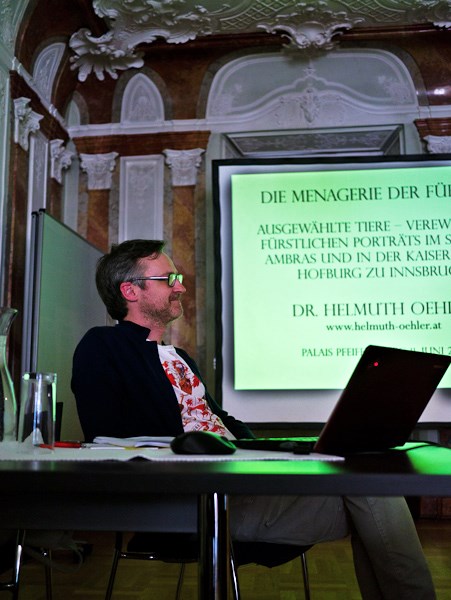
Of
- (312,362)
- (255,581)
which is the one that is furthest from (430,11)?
(255,581)

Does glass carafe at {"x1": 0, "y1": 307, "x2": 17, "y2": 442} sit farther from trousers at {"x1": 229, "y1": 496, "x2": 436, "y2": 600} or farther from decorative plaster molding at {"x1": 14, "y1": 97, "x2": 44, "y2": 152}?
decorative plaster molding at {"x1": 14, "y1": 97, "x2": 44, "y2": 152}

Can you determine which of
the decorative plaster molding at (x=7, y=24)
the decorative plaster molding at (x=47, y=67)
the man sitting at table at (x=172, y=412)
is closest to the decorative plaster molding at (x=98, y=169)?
the decorative plaster molding at (x=47, y=67)

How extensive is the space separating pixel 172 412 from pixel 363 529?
691mm

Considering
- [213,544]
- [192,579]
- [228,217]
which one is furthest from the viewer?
[228,217]

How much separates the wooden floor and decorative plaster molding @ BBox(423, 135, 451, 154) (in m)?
2.80

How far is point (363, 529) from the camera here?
1417 mm

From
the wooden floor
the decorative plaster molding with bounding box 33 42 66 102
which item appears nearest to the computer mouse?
the wooden floor

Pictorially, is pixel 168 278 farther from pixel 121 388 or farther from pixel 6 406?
pixel 6 406

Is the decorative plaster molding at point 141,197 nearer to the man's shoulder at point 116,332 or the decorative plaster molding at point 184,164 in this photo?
the decorative plaster molding at point 184,164

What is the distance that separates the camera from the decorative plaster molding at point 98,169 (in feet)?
17.7

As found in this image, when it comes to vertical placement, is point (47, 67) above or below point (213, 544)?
above

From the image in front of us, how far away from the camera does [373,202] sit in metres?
4.87

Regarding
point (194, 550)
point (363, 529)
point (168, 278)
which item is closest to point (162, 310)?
point (168, 278)

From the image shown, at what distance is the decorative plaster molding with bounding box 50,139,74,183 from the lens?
5.10 metres
